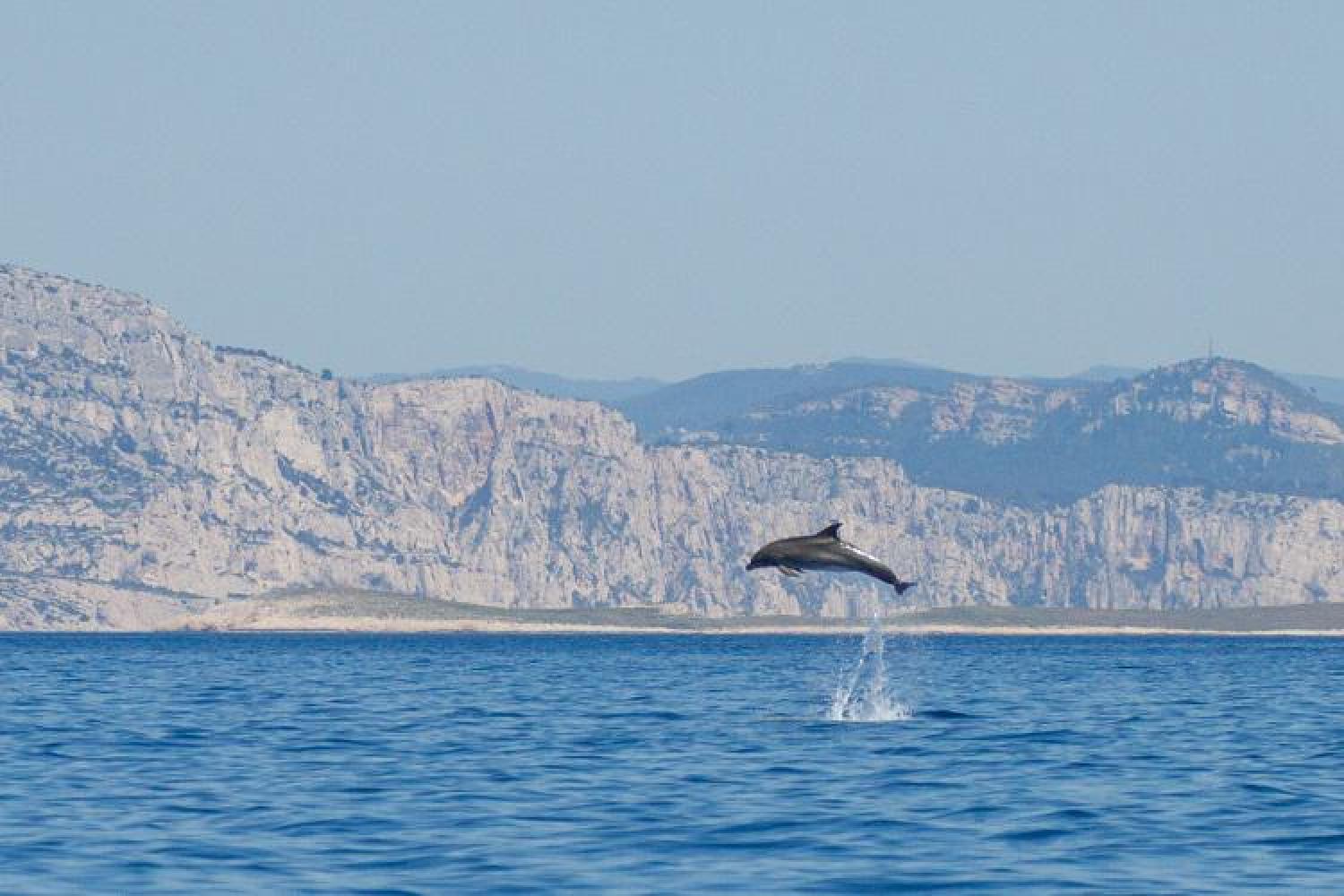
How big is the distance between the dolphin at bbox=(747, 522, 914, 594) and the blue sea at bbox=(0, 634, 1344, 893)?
4.66 m

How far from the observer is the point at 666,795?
53.0 m

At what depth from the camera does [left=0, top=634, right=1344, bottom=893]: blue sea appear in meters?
41.7

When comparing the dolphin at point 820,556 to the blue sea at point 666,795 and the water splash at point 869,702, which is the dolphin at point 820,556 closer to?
the blue sea at point 666,795

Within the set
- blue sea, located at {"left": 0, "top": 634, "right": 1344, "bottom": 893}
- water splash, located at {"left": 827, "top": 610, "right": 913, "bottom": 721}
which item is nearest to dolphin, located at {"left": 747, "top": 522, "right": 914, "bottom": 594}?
blue sea, located at {"left": 0, "top": 634, "right": 1344, "bottom": 893}

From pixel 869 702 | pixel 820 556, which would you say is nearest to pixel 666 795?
pixel 820 556

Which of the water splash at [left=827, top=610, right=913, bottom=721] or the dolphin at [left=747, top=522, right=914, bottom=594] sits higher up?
the dolphin at [left=747, top=522, right=914, bottom=594]

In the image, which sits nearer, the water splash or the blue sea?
the blue sea

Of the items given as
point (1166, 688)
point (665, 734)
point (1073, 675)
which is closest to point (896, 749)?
point (665, 734)

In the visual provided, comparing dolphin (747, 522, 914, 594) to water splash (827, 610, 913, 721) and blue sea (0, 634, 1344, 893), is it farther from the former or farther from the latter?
water splash (827, 610, 913, 721)

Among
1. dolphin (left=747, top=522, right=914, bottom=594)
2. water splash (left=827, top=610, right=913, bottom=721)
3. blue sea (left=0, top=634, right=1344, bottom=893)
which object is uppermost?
dolphin (left=747, top=522, right=914, bottom=594)

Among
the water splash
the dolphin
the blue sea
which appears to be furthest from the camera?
the water splash

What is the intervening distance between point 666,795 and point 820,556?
19.4 feet

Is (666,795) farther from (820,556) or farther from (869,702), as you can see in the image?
(869,702)

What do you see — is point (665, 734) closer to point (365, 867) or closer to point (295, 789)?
point (295, 789)
